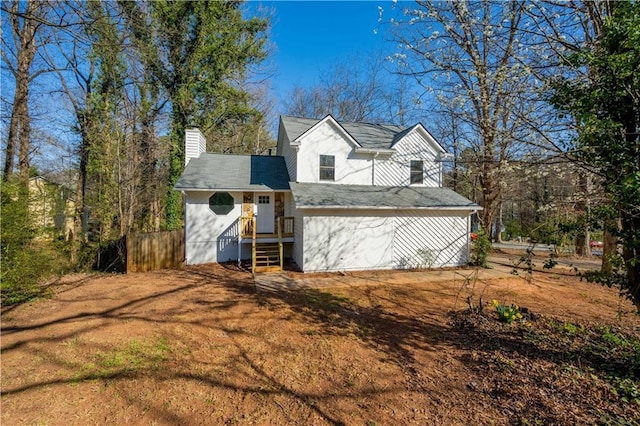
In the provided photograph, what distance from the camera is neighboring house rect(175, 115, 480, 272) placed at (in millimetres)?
10055

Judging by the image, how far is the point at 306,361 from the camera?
3977 millimetres

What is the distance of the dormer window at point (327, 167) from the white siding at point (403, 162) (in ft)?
6.59

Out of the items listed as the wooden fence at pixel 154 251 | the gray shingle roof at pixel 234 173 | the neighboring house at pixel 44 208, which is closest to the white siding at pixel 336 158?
the gray shingle roof at pixel 234 173

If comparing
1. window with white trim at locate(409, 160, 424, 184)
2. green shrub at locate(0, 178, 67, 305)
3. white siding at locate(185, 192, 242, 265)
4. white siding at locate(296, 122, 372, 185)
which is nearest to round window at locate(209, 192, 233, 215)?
white siding at locate(185, 192, 242, 265)

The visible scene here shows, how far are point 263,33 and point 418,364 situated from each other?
2024 cm

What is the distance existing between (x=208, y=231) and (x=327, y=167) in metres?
5.68

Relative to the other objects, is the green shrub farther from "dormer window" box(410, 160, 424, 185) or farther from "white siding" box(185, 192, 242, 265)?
"dormer window" box(410, 160, 424, 185)

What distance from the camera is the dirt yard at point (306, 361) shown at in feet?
9.73

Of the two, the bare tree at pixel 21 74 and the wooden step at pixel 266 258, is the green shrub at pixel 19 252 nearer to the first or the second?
the bare tree at pixel 21 74

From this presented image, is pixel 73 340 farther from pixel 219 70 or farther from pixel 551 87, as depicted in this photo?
pixel 219 70

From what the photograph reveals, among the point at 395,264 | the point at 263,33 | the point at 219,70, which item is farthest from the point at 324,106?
the point at 395,264

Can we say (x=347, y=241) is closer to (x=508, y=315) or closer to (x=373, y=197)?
(x=373, y=197)

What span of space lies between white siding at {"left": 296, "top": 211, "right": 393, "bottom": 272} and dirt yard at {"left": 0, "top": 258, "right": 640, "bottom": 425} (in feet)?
9.69

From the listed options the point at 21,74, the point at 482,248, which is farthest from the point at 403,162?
the point at 21,74
